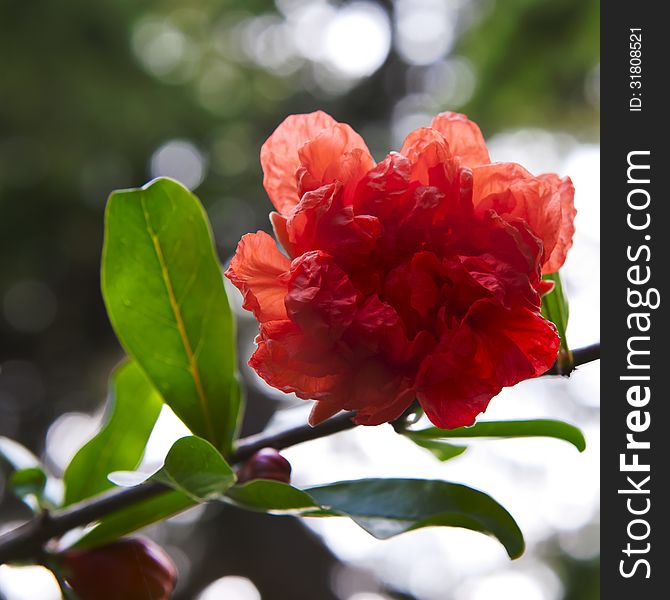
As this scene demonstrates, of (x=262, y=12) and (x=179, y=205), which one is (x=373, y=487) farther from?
(x=262, y=12)

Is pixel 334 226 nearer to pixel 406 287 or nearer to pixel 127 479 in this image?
pixel 406 287

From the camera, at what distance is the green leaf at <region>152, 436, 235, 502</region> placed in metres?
0.40

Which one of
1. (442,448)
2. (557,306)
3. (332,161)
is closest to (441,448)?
(442,448)

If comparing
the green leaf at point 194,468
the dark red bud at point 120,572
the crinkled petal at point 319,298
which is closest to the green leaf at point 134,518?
the dark red bud at point 120,572

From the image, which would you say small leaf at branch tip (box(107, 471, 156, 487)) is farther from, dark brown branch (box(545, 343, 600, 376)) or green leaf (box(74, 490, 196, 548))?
dark brown branch (box(545, 343, 600, 376))

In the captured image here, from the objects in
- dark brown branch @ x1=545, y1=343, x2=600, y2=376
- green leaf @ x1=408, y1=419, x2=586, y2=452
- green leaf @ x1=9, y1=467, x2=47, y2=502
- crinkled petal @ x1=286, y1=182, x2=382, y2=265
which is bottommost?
green leaf @ x1=9, y1=467, x2=47, y2=502

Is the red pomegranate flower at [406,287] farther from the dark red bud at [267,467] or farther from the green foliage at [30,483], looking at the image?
the green foliage at [30,483]

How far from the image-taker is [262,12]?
324 cm

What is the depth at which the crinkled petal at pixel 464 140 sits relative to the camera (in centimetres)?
42

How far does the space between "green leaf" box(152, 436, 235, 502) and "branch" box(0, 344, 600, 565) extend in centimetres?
5

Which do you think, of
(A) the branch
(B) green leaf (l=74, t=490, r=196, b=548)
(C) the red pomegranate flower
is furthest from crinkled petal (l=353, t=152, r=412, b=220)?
(B) green leaf (l=74, t=490, r=196, b=548)

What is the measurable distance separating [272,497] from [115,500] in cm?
10

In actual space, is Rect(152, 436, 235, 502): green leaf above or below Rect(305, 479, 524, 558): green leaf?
above

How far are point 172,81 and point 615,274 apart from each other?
9.06 feet
